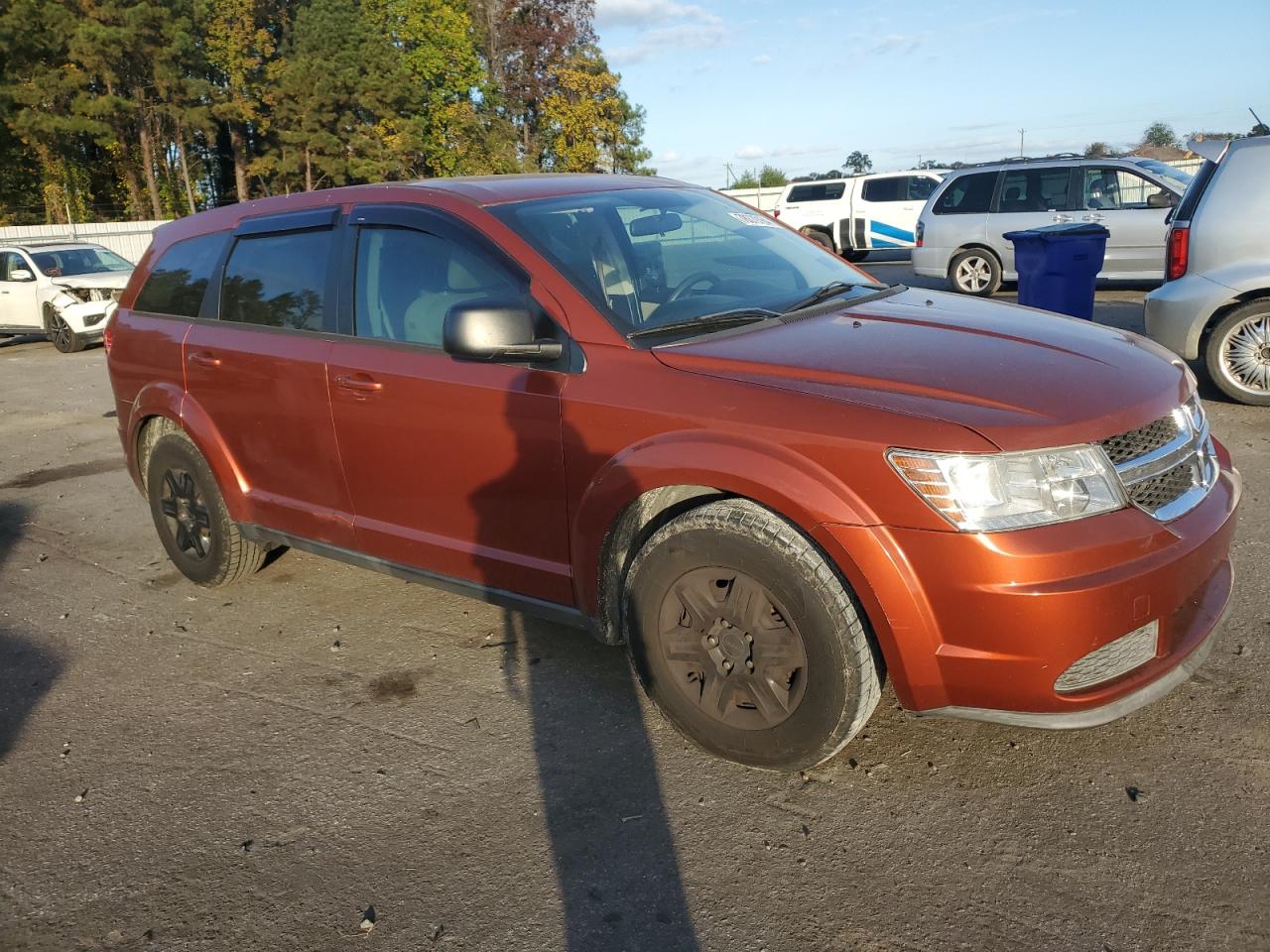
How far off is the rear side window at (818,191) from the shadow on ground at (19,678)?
20.6 meters

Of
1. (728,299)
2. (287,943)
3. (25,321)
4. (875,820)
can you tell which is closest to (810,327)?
(728,299)

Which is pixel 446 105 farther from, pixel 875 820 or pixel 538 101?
pixel 875 820

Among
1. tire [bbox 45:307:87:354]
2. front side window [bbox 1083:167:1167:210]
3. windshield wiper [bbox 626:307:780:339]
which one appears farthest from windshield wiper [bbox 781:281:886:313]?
tire [bbox 45:307:87:354]

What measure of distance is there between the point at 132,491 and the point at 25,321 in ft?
37.9

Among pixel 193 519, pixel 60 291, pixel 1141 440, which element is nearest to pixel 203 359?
pixel 193 519

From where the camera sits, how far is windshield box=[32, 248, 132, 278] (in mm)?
16312

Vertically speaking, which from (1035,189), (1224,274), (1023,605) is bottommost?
(1023,605)

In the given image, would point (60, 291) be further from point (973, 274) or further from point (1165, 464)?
point (1165, 464)

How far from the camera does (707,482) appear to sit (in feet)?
9.62

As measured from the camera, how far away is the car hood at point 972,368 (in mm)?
2676

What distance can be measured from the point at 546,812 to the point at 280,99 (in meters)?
54.9

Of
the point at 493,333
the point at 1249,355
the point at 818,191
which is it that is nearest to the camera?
the point at 493,333

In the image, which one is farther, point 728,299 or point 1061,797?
point 728,299

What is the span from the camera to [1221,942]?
2307mm
